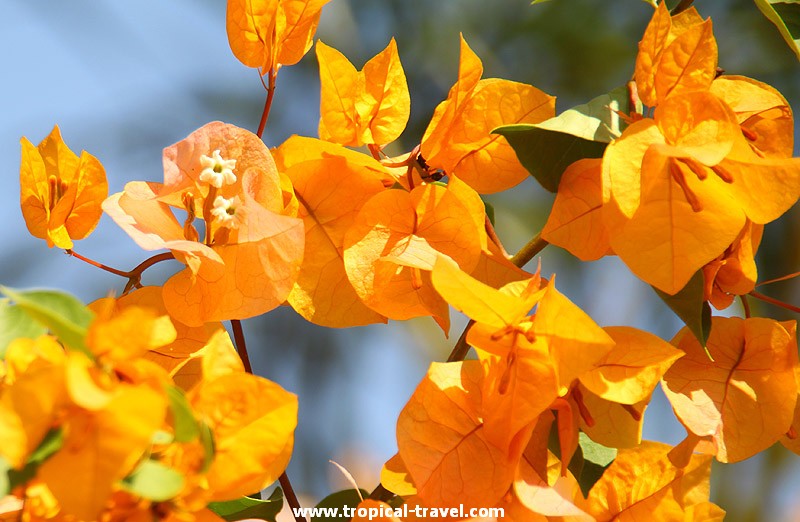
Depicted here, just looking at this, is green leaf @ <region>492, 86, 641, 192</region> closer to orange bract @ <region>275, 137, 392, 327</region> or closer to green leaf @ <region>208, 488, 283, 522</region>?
orange bract @ <region>275, 137, 392, 327</region>

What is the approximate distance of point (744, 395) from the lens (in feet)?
1.30

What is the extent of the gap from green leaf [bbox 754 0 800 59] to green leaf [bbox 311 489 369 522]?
31 centimetres

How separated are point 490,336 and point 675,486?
0.15 m

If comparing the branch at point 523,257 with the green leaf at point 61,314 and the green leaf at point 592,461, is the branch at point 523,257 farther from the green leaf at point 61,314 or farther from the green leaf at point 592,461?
the green leaf at point 61,314

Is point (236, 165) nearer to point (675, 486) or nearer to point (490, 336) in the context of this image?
point (490, 336)

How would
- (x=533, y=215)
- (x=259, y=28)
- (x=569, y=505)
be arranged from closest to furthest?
(x=569, y=505) < (x=259, y=28) < (x=533, y=215)

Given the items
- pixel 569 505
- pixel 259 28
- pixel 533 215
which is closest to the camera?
pixel 569 505

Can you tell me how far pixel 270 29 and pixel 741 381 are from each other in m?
0.29

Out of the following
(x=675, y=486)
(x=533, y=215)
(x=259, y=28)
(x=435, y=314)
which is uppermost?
(x=259, y=28)

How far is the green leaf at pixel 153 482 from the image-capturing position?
0.23 m

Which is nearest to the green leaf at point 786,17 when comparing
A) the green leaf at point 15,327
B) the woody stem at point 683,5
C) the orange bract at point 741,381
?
the woody stem at point 683,5

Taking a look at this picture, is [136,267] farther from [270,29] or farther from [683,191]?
[683,191]

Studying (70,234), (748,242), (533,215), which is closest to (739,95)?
(748,242)

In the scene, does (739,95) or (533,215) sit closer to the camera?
(739,95)
